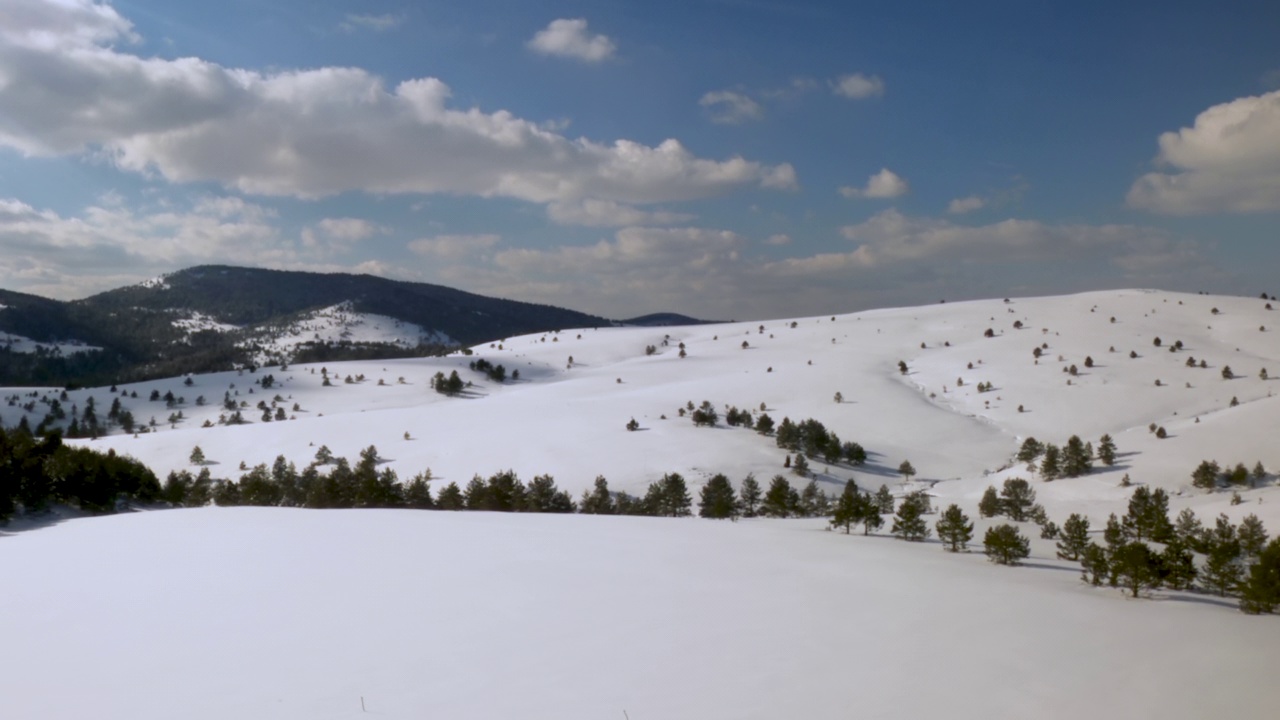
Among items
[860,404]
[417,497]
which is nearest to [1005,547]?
→ [417,497]

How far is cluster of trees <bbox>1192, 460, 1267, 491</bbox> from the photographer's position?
41.3m

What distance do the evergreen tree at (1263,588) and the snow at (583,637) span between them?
91cm

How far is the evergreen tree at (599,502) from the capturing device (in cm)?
4250

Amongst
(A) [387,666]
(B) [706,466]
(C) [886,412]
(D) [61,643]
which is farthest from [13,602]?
(C) [886,412]

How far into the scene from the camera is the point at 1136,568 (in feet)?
55.6

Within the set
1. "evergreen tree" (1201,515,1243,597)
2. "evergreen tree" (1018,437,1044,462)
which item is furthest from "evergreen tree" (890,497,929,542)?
"evergreen tree" (1018,437,1044,462)

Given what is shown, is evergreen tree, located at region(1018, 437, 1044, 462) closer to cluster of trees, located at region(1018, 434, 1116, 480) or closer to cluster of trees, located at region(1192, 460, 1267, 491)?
cluster of trees, located at region(1018, 434, 1116, 480)

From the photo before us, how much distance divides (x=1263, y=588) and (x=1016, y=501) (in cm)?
2357

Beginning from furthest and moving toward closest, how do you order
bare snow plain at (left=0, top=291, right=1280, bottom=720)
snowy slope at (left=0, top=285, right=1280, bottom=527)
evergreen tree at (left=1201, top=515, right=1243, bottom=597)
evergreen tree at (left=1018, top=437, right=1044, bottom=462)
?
evergreen tree at (left=1018, top=437, right=1044, bottom=462) < snowy slope at (left=0, top=285, right=1280, bottom=527) < evergreen tree at (left=1201, top=515, right=1243, bottom=597) < bare snow plain at (left=0, top=291, right=1280, bottom=720)

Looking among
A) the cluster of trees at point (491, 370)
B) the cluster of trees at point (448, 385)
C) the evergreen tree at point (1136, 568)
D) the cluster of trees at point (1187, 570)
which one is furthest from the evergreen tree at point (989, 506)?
the cluster of trees at point (491, 370)

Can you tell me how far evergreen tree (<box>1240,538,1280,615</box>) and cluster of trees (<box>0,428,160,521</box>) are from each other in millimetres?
37990

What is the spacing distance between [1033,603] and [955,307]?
122964mm

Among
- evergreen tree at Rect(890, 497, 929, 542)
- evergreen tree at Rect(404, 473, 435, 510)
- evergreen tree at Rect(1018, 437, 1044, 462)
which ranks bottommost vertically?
evergreen tree at Rect(404, 473, 435, 510)

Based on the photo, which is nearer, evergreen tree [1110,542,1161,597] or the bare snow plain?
the bare snow plain
